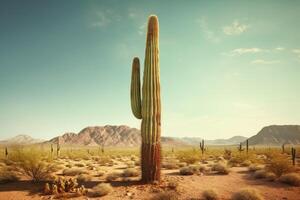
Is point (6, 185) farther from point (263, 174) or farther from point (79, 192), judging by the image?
point (263, 174)

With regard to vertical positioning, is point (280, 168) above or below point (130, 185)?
above

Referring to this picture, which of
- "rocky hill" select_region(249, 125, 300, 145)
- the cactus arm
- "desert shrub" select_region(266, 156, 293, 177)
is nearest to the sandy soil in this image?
"desert shrub" select_region(266, 156, 293, 177)

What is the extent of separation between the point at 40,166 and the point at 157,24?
30.3 feet

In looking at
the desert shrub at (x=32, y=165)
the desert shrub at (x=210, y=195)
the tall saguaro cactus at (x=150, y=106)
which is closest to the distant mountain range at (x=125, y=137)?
the desert shrub at (x=32, y=165)

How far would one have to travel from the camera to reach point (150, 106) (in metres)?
12.0

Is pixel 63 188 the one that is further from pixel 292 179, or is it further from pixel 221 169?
pixel 292 179

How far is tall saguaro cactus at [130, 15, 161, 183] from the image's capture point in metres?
11.6

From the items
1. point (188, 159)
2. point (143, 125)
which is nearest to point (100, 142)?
point (188, 159)

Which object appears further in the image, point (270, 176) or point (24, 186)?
point (270, 176)

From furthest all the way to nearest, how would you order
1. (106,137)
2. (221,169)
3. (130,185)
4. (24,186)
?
(106,137) < (221,169) < (24,186) < (130,185)

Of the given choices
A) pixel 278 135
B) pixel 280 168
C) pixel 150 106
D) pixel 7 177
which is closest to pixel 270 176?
pixel 280 168

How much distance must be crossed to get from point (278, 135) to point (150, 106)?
15300 centimetres

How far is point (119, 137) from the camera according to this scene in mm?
155625

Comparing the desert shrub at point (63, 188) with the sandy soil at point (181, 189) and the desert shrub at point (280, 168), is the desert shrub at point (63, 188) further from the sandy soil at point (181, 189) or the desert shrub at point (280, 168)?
the desert shrub at point (280, 168)
